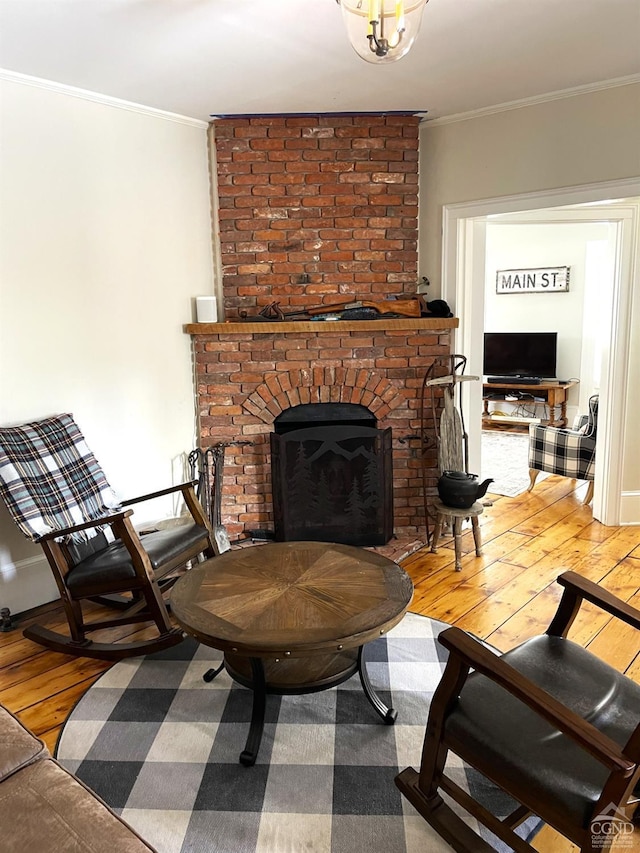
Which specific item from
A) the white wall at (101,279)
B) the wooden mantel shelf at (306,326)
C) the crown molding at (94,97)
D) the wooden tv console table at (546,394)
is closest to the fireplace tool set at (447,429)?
the wooden mantel shelf at (306,326)

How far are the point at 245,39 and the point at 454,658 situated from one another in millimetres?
2427

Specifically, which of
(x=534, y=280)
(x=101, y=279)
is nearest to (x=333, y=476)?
(x=101, y=279)

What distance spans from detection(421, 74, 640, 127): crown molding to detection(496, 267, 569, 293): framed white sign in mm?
4216

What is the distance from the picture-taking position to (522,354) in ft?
24.7

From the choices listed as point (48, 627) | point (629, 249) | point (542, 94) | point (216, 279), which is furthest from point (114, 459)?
point (629, 249)

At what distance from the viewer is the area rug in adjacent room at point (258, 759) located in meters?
1.70

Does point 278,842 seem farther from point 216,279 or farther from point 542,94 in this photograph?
point 542,94

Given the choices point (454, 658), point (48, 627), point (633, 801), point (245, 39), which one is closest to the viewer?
point (633, 801)

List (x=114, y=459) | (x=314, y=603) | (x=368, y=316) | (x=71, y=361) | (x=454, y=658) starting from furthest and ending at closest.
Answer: (x=368, y=316), (x=114, y=459), (x=71, y=361), (x=314, y=603), (x=454, y=658)

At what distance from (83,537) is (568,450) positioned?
11.3 ft

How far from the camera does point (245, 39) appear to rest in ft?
8.13

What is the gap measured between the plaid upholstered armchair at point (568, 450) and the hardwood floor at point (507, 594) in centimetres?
25

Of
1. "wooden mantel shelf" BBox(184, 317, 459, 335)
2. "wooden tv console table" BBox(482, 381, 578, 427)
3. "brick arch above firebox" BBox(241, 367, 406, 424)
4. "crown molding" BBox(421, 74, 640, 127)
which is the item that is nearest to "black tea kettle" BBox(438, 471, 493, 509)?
"brick arch above firebox" BBox(241, 367, 406, 424)

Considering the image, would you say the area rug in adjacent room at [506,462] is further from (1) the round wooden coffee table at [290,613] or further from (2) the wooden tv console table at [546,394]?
(1) the round wooden coffee table at [290,613]
